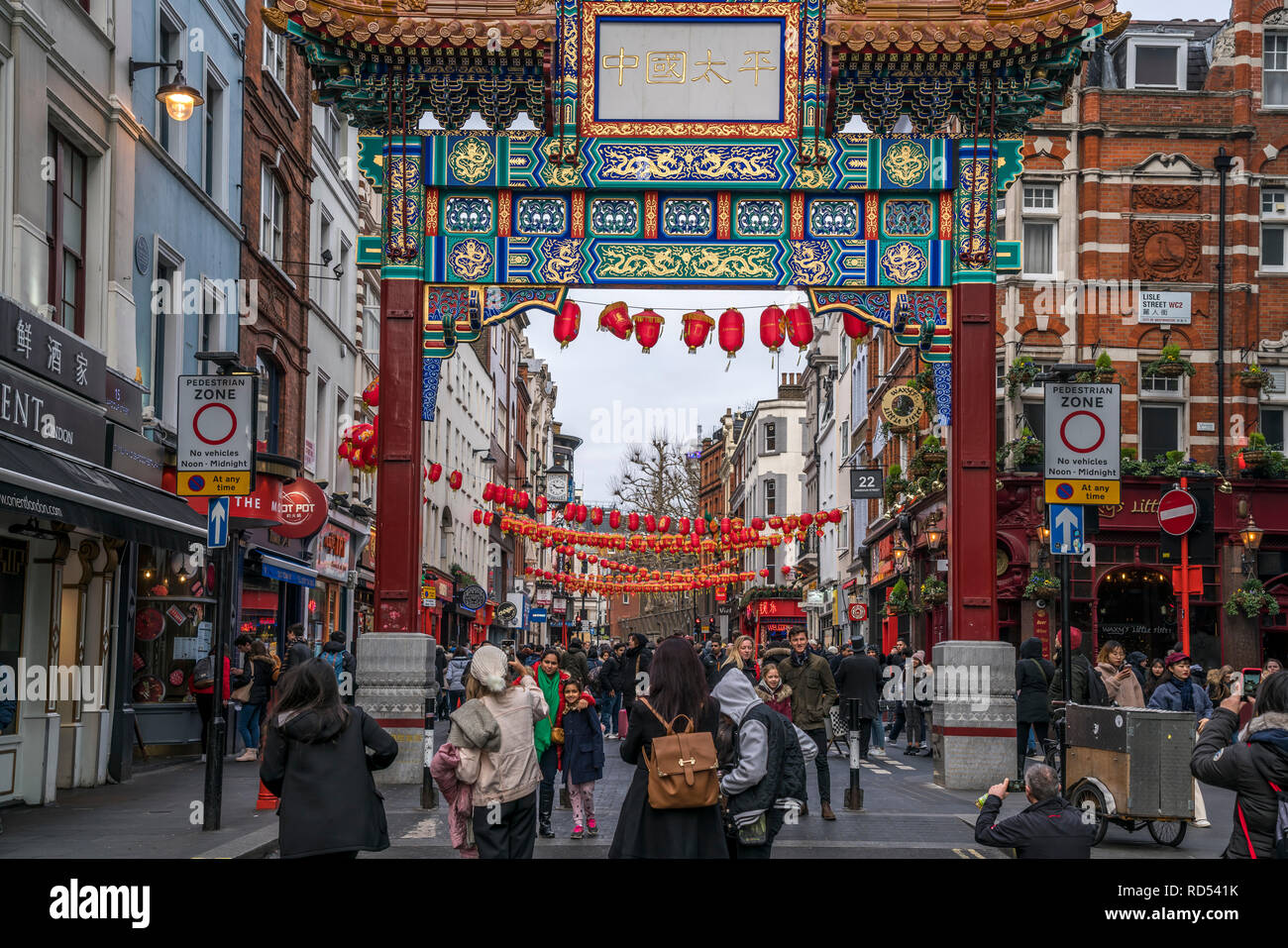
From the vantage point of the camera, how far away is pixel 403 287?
17.7m

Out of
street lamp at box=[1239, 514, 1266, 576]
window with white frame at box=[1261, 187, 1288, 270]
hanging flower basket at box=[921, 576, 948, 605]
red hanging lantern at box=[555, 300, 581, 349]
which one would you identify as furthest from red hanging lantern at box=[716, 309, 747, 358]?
window with white frame at box=[1261, 187, 1288, 270]

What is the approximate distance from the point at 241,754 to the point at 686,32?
39.0ft

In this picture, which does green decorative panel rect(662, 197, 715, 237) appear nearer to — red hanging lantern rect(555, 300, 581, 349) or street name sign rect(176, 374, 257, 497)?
red hanging lantern rect(555, 300, 581, 349)

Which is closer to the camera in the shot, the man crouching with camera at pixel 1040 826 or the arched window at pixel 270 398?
the man crouching with camera at pixel 1040 826

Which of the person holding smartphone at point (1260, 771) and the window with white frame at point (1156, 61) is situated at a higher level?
the window with white frame at point (1156, 61)

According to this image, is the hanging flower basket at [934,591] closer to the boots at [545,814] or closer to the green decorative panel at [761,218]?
the green decorative panel at [761,218]

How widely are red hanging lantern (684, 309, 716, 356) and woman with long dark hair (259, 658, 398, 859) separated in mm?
11713

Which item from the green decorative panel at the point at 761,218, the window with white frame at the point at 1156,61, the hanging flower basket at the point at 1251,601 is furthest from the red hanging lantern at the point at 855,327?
the window with white frame at the point at 1156,61

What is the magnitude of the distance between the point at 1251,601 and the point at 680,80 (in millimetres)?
18701

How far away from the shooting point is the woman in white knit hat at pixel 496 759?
364 inches

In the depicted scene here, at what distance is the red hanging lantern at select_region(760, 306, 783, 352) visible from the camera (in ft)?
63.8

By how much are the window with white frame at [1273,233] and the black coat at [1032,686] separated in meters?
17.8

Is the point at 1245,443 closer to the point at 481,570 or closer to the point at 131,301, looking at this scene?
the point at 131,301

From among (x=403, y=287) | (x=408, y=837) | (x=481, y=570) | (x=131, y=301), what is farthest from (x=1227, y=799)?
(x=481, y=570)
